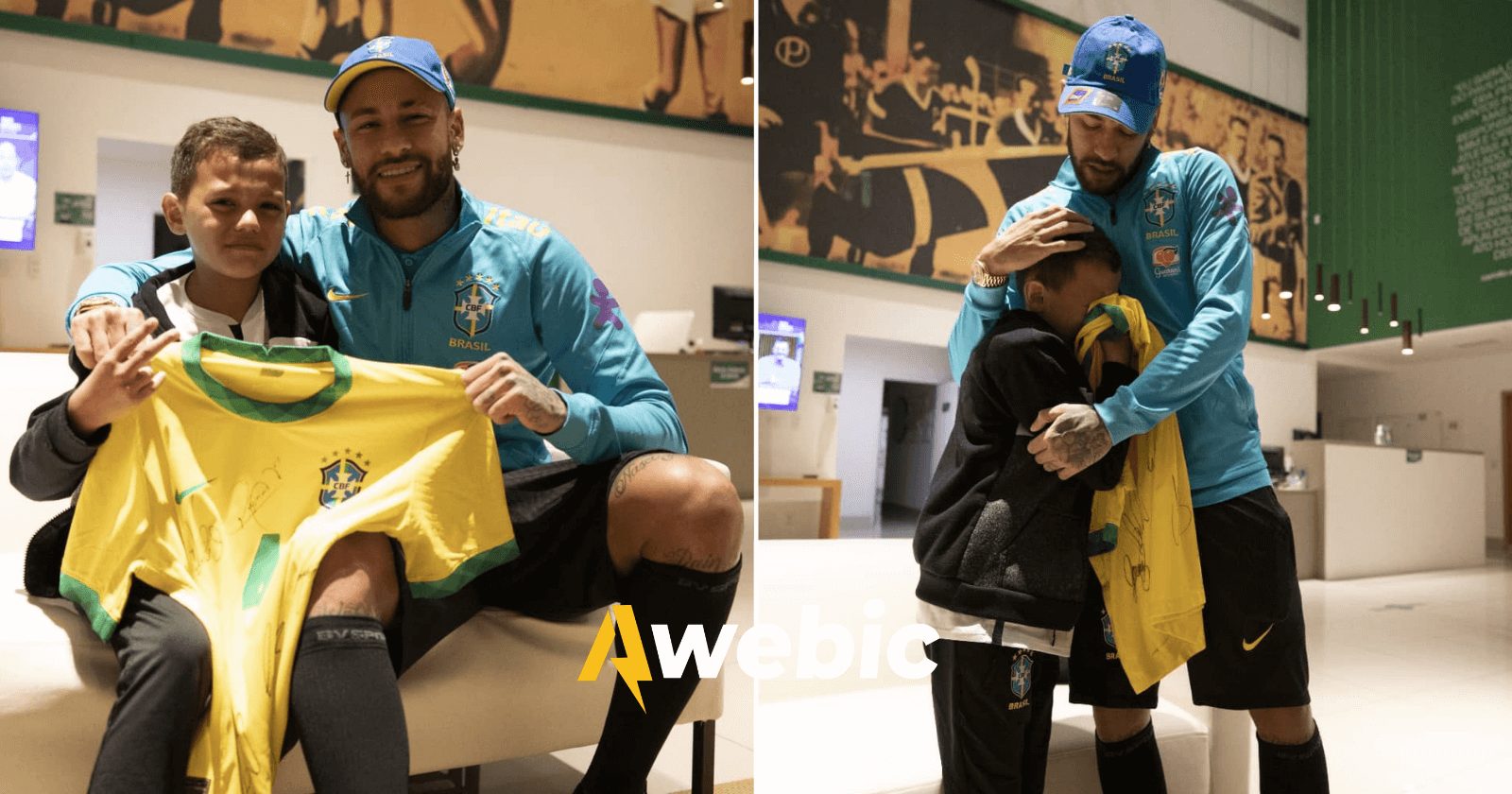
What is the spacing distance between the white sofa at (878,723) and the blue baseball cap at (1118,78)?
3.42 feet

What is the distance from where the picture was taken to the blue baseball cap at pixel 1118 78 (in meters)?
1.52

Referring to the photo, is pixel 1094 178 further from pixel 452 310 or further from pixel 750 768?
pixel 750 768

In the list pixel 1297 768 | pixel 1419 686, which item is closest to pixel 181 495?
pixel 1297 768

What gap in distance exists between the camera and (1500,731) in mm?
2258

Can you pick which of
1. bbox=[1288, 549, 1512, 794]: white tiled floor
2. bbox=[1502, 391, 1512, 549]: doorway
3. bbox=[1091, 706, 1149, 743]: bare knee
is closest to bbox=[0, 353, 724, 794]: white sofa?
bbox=[1091, 706, 1149, 743]: bare knee

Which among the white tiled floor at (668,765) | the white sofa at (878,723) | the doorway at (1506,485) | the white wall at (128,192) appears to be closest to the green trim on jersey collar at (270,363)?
the white tiled floor at (668,765)

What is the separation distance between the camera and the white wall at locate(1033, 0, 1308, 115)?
2920 mm

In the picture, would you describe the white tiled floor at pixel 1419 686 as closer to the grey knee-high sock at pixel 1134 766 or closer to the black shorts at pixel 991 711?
the grey knee-high sock at pixel 1134 766

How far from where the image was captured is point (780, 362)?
6609 millimetres

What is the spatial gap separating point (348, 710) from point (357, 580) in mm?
206

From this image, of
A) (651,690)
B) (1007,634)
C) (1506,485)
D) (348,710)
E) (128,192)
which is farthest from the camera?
(128,192)

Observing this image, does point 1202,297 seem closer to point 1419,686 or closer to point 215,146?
point 215,146

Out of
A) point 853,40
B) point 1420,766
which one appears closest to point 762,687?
point 1420,766

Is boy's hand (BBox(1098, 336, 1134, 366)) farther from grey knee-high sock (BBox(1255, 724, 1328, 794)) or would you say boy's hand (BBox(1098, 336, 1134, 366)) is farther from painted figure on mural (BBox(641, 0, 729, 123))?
painted figure on mural (BBox(641, 0, 729, 123))
